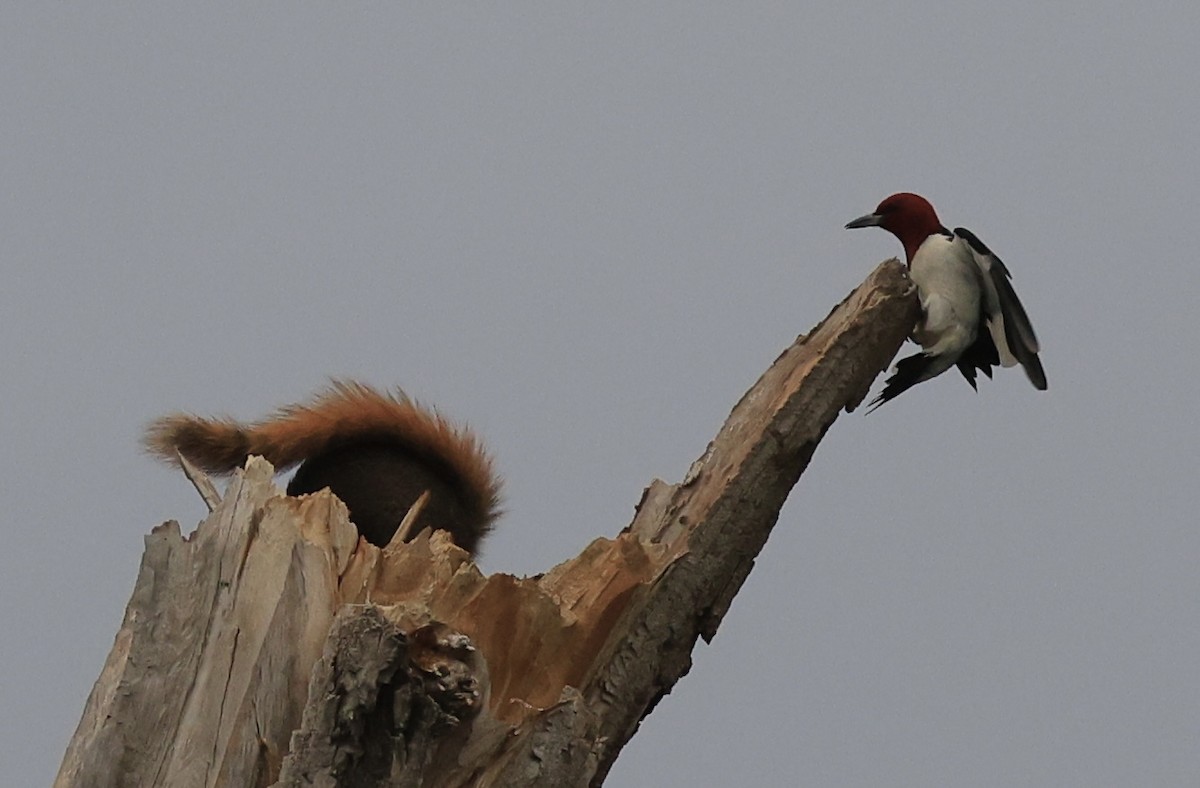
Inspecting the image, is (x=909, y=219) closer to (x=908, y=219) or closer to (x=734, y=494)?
(x=908, y=219)

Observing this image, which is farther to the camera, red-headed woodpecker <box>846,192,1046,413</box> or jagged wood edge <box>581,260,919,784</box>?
red-headed woodpecker <box>846,192,1046,413</box>

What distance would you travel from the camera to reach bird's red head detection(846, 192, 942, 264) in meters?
3.37

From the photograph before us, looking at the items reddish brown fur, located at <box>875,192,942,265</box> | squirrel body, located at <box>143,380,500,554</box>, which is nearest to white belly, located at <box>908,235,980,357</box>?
reddish brown fur, located at <box>875,192,942,265</box>

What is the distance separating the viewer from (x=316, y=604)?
7.61ft

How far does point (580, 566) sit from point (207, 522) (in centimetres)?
60

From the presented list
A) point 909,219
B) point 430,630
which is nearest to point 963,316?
point 909,219

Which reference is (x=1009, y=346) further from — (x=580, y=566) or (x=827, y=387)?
(x=580, y=566)

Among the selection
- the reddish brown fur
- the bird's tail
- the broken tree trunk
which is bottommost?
the broken tree trunk

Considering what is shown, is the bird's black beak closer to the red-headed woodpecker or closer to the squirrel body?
the red-headed woodpecker

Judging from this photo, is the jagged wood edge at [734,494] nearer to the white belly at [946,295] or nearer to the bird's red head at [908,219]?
the white belly at [946,295]

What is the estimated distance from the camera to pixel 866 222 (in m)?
3.49

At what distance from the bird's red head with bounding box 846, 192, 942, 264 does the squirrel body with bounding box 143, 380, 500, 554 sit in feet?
3.48

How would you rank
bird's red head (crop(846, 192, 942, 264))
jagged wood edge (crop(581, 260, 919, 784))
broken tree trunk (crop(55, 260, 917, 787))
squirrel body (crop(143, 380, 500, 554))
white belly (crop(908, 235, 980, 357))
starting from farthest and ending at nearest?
1. bird's red head (crop(846, 192, 942, 264))
2. white belly (crop(908, 235, 980, 357))
3. squirrel body (crop(143, 380, 500, 554))
4. jagged wood edge (crop(581, 260, 919, 784))
5. broken tree trunk (crop(55, 260, 917, 787))

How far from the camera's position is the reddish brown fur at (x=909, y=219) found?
337cm
